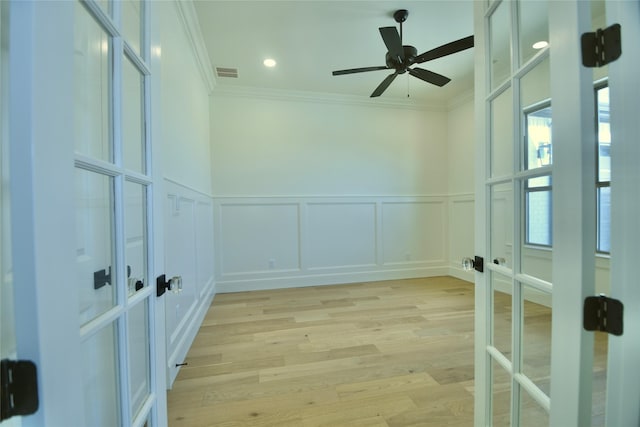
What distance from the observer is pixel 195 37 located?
7.82 ft

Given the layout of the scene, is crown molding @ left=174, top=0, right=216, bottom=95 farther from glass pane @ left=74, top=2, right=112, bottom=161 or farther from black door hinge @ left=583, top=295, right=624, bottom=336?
black door hinge @ left=583, top=295, right=624, bottom=336

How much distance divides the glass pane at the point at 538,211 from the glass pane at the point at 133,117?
132 centimetres

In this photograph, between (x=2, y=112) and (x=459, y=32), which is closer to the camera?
(x=2, y=112)

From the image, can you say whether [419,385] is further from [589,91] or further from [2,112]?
[2,112]

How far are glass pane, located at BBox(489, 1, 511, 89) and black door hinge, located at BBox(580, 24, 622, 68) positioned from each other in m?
0.35

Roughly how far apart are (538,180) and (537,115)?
0.22m

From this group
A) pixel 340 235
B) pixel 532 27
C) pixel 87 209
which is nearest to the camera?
pixel 87 209

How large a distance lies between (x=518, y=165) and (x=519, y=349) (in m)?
0.66

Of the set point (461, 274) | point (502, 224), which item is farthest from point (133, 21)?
point (461, 274)

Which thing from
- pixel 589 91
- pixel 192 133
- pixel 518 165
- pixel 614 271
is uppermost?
pixel 192 133

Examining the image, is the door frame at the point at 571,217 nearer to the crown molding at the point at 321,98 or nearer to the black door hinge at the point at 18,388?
the black door hinge at the point at 18,388

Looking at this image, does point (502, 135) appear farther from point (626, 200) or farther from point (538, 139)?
point (626, 200)

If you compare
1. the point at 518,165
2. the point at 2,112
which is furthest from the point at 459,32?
the point at 2,112

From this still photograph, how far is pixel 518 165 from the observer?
0.92 meters
